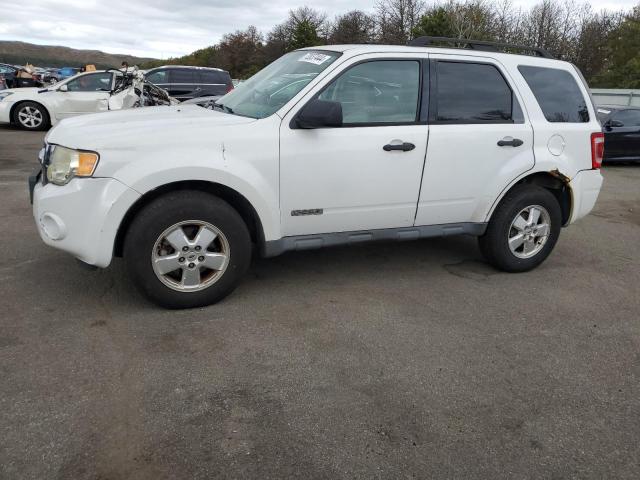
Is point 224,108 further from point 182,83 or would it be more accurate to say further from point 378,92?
point 182,83

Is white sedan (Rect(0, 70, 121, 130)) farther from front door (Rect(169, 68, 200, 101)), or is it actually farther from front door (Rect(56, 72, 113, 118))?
front door (Rect(169, 68, 200, 101))

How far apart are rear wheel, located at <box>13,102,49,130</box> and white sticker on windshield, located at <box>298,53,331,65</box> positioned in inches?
458

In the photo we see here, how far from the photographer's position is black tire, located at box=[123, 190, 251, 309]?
3.54 m

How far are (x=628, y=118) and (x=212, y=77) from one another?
37.2 ft

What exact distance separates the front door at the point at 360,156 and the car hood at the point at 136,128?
1.63 feet

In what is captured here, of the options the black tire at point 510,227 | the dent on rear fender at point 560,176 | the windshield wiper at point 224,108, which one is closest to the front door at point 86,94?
the windshield wiper at point 224,108

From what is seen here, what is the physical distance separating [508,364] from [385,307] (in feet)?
3.32

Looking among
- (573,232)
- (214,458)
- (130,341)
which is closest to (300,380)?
(214,458)

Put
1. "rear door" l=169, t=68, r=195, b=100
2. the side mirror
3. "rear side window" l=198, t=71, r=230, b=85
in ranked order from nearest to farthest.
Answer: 1. the side mirror
2. "rear door" l=169, t=68, r=195, b=100
3. "rear side window" l=198, t=71, r=230, b=85

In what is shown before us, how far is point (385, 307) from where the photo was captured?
4078 mm

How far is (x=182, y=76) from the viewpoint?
16.6 metres

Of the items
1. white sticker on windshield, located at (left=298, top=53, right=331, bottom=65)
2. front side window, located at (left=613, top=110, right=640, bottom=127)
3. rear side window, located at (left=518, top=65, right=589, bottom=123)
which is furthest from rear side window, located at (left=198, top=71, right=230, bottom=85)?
rear side window, located at (left=518, top=65, right=589, bottom=123)

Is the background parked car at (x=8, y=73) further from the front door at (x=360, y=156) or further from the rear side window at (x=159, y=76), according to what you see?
A: the front door at (x=360, y=156)

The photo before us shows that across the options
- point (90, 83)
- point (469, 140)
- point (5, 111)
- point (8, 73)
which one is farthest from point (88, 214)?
point (8, 73)
